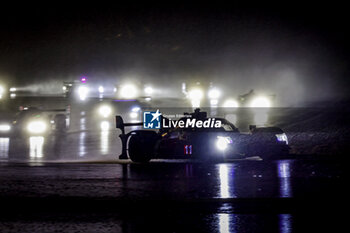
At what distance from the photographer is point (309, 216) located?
20.7 feet

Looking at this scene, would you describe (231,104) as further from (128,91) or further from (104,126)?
(128,91)

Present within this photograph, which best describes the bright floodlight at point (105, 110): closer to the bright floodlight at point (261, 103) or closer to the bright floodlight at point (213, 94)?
the bright floodlight at point (213, 94)

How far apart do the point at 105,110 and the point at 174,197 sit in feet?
115

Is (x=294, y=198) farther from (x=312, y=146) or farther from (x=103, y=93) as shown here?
(x=103, y=93)

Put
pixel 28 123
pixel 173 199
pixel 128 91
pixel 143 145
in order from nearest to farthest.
A: pixel 173 199
pixel 143 145
pixel 28 123
pixel 128 91

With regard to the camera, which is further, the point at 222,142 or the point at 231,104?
the point at 231,104

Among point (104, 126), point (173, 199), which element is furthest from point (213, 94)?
point (173, 199)

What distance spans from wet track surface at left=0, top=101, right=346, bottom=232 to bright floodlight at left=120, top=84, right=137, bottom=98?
3367cm

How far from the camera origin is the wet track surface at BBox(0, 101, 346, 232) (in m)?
5.89

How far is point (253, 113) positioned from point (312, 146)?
58.4ft

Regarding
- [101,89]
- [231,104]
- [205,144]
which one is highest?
[101,89]

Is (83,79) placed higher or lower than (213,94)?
lower

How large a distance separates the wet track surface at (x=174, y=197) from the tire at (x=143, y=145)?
782 mm

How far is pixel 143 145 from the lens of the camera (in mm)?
13406
